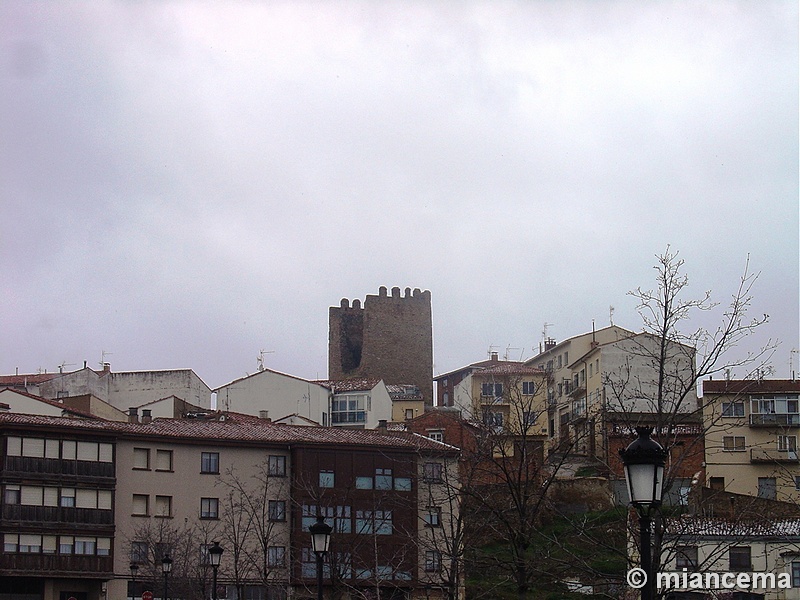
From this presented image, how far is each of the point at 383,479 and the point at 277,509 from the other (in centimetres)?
495

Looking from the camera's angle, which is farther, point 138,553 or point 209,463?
point 209,463

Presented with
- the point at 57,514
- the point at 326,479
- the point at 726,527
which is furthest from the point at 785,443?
the point at 57,514

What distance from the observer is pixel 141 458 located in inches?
2079

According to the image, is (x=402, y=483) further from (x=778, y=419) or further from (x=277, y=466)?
(x=778, y=419)

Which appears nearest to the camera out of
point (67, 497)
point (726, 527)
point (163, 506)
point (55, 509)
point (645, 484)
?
point (645, 484)

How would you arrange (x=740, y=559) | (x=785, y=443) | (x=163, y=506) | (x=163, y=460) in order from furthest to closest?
(x=163, y=460) < (x=163, y=506) < (x=740, y=559) < (x=785, y=443)

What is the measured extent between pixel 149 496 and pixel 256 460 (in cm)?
502

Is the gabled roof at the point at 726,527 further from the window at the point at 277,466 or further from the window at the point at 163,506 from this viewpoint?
the window at the point at 163,506

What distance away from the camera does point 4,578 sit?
158 ft

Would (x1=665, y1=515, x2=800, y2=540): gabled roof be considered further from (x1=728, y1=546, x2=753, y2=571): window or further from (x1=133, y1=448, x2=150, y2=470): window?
(x1=133, y1=448, x2=150, y2=470): window

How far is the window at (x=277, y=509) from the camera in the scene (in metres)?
52.2

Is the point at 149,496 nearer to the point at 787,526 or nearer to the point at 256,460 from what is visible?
the point at 256,460

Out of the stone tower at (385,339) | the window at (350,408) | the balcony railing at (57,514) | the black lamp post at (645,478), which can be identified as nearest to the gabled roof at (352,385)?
the window at (350,408)

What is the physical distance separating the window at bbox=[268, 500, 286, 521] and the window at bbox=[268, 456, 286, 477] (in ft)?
4.56
